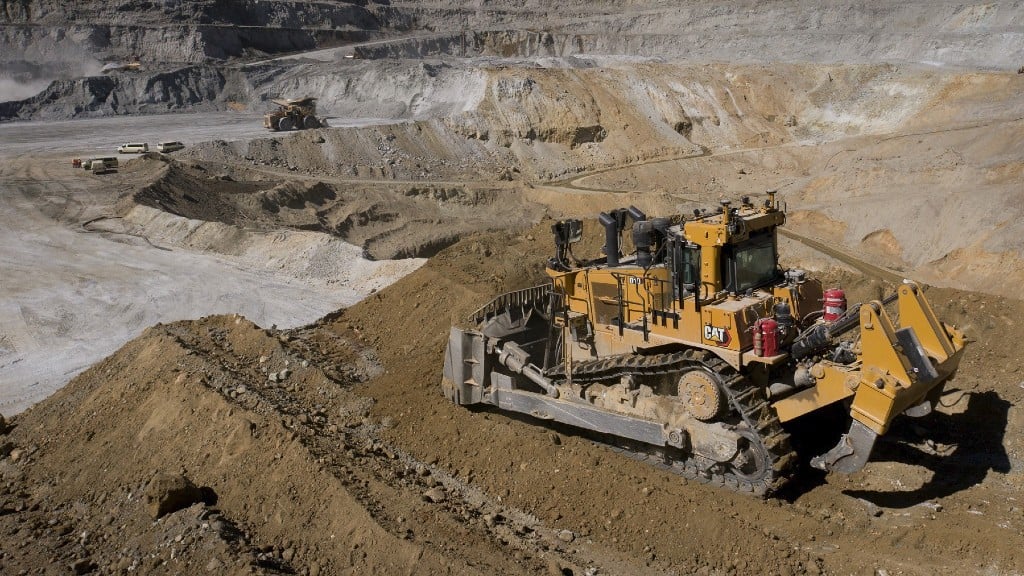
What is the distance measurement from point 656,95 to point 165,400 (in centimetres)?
3387

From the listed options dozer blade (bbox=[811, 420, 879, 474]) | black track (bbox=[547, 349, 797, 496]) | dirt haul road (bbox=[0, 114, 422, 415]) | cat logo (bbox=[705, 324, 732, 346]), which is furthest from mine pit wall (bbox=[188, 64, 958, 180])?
dozer blade (bbox=[811, 420, 879, 474])

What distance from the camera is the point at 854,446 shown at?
8.20 m

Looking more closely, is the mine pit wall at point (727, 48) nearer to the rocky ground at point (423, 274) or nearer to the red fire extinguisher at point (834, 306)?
the rocky ground at point (423, 274)

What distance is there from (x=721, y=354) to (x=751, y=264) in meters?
1.24

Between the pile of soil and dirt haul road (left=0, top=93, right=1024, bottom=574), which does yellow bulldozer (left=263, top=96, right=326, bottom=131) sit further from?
the pile of soil

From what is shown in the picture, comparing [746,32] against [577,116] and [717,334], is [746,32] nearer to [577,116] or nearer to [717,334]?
[577,116]

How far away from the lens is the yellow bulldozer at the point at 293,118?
3738cm

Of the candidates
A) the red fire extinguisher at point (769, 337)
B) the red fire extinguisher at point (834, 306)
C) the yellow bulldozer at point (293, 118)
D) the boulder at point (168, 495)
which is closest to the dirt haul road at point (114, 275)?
the boulder at point (168, 495)

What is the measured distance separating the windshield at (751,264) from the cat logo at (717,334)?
2.02 feet

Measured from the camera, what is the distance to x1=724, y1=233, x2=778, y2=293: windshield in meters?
9.29

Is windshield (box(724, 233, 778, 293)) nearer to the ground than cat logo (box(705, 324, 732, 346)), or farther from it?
farther from it

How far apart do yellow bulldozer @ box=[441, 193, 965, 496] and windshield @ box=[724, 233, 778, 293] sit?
0.05 feet

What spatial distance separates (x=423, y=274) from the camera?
15742 millimetres

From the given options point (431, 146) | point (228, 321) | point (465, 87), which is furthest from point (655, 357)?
point (465, 87)
